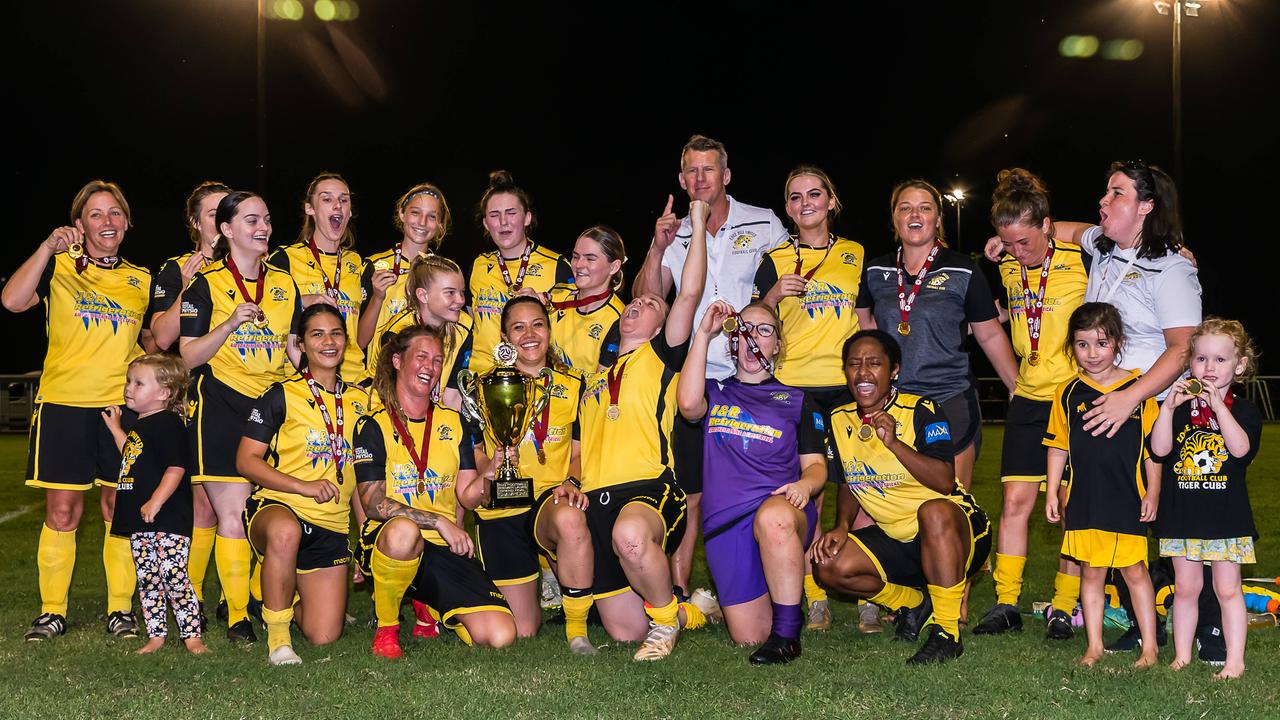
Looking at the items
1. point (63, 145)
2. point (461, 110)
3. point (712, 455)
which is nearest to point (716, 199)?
point (712, 455)

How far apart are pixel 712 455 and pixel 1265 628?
2667 millimetres

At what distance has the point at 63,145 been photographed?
83.9ft

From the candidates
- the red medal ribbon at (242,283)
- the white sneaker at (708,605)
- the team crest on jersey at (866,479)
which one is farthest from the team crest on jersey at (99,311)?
the team crest on jersey at (866,479)

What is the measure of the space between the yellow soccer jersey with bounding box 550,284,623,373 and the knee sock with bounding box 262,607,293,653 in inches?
72.6

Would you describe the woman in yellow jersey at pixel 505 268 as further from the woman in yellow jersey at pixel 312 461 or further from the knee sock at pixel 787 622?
the knee sock at pixel 787 622

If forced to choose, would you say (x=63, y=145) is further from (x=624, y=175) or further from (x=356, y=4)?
(x=624, y=175)

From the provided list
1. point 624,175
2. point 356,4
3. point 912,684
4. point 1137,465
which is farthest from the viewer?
point 624,175

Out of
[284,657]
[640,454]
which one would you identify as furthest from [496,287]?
[284,657]

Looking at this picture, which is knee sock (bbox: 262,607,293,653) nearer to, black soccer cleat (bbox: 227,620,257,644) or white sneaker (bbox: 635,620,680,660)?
black soccer cleat (bbox: 227,620,257,644)

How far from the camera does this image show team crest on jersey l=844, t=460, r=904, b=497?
520 centimetres

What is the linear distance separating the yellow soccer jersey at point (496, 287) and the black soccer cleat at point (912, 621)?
96.7 inches

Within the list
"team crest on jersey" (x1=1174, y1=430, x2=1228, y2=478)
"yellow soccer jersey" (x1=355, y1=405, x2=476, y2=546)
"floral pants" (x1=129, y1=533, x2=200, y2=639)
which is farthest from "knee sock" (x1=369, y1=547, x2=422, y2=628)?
"team crest on jersey" (x1=1174, y1=430, x2=1228, y2=478)

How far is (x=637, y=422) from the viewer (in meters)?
5.29

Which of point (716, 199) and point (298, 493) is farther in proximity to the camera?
point (716, 199)
